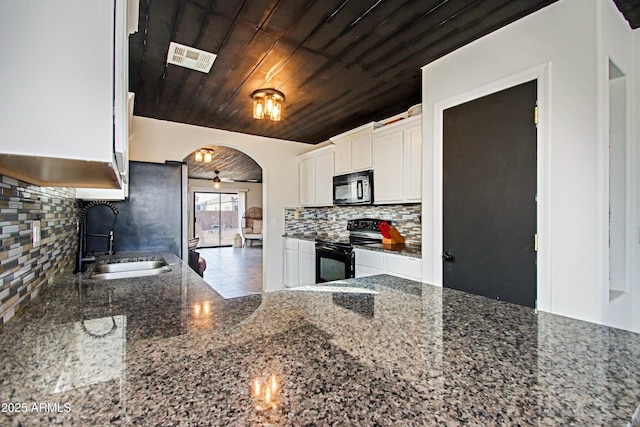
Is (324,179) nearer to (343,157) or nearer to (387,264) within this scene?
(343,157)

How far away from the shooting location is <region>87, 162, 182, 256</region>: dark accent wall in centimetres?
313

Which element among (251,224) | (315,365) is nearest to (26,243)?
(315,365)

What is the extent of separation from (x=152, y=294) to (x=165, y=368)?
0.77 metres

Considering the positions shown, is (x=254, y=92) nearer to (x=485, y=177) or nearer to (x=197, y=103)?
(x=197, y=103)

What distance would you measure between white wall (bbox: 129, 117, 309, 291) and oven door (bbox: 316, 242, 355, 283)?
1.05 metres

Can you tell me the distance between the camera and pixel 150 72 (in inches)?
101

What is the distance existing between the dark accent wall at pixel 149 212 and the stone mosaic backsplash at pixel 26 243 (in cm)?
142

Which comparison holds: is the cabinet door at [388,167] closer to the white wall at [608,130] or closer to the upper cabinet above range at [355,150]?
the upper cabinet above range at [355,150]

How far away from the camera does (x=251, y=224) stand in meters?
11.2

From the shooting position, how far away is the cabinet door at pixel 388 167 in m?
3.11

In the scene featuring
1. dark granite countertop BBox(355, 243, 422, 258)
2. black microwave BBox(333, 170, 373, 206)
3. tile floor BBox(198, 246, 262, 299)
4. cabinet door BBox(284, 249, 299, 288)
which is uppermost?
black microwave BBox(333, 170, 373, 206)

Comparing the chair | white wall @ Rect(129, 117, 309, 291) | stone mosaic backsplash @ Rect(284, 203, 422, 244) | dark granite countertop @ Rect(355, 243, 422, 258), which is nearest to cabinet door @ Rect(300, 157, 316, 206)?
white wall @ Rect(129, 117, 309, 291)

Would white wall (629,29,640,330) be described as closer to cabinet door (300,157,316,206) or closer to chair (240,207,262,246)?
cabinet door (300,157,316,206)

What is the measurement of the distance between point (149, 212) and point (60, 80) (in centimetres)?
291
